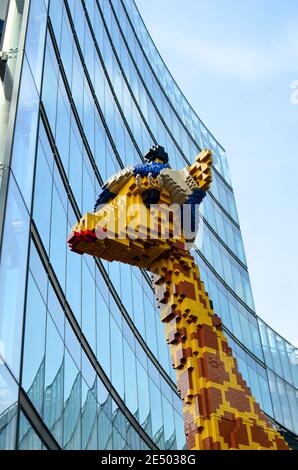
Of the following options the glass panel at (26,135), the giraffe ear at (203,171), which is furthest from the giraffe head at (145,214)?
the glass panel at (26,135)

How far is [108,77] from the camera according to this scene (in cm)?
2177

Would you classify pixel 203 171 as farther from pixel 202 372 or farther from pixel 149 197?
pixel 202 372

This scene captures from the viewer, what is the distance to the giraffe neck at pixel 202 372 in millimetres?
7340

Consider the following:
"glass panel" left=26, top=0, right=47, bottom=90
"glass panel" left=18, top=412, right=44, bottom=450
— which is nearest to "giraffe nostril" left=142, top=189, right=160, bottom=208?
"glass panel" left=18, top=412, right=44, bottom=450

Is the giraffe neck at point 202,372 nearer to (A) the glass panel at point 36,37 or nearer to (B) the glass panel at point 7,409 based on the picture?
(B) the glass panel at point 7,409

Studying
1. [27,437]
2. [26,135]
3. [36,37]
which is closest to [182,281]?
[27,437]

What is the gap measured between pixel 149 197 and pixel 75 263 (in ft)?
19.6

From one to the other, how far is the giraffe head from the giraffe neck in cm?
31

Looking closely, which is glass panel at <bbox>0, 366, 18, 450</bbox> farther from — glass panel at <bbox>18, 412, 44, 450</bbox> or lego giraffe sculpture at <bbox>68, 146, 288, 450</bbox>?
lego giraffe sculpture at <bbox>68, 146, 288, 450</bbox>

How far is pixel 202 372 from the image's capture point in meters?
7.75

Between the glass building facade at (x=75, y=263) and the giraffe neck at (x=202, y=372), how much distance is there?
2.48m

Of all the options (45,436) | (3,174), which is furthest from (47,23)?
(45,436)

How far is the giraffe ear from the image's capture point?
951 centimetres
